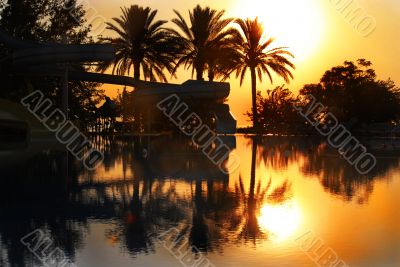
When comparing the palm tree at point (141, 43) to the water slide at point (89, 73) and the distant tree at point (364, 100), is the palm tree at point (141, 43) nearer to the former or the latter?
the water slide at point (89, 73)

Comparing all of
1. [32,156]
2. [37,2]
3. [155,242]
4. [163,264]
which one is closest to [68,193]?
[155,242]

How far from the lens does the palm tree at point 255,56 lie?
169 ft

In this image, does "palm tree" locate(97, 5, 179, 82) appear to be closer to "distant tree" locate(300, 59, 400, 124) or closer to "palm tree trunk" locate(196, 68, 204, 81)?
"palm tree trunk" locate(196, 68, 204, 81)

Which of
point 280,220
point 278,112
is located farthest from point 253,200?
point 278,112

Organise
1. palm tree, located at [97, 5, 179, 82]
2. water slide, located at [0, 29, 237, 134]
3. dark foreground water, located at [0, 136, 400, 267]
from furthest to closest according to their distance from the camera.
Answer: palm tree, located at [97, 5, 179, 82] → water slide, located at [0, 29, 237, 134] → dark foreground water, located at [0, 136, 400, 267]

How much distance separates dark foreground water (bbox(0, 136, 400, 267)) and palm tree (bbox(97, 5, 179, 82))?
30549mm

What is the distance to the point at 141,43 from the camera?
4734cm

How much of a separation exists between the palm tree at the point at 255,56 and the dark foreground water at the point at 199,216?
34.9 m

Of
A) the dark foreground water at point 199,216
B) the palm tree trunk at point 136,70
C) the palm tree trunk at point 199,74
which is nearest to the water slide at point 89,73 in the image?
the palm tree trunk at point 199,74

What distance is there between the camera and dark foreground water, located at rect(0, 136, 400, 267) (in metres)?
6.75

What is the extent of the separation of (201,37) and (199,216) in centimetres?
4056

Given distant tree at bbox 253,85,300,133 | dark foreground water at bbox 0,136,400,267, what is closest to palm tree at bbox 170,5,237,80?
distant tree at bbox 253,85,300,133

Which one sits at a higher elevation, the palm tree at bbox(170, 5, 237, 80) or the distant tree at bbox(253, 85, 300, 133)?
the palm tree at bbox(170, 5, 237, 80)

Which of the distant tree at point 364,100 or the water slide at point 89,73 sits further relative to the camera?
the distant tree at point 364,100
